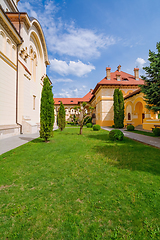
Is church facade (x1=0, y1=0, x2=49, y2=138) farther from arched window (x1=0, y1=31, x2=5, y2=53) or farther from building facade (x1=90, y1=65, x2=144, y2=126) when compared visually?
building facade (x1=90, y1=65, x2=144, y2=126)

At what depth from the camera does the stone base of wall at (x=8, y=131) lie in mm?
9844

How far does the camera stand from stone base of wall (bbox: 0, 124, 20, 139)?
388 inches

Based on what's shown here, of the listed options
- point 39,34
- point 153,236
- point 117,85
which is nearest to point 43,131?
point 153,236

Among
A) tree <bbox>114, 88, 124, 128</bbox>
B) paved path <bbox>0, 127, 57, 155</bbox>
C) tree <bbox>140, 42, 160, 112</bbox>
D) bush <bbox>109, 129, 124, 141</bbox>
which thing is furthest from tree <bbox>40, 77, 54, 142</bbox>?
tree <bbox>114, 88, 124, 128</bbox>

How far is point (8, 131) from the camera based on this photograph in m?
10.8

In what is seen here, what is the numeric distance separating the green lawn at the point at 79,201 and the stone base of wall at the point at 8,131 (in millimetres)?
6178

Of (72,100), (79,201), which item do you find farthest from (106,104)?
(72,100)

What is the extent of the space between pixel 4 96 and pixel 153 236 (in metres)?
12.2

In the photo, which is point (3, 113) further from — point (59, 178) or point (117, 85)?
point (117, 85)

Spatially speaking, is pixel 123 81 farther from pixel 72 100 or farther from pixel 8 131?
pixel 72 100

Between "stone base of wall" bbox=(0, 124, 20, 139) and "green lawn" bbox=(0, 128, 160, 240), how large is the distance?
20.3ft

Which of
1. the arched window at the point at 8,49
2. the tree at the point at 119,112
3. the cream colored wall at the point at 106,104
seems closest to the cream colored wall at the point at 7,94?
the arched window at the point at 8,49

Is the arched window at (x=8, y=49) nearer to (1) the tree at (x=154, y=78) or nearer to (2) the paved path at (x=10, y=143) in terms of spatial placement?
(2) the paved path at (x=10, y=143)

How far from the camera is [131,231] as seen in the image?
200cm
